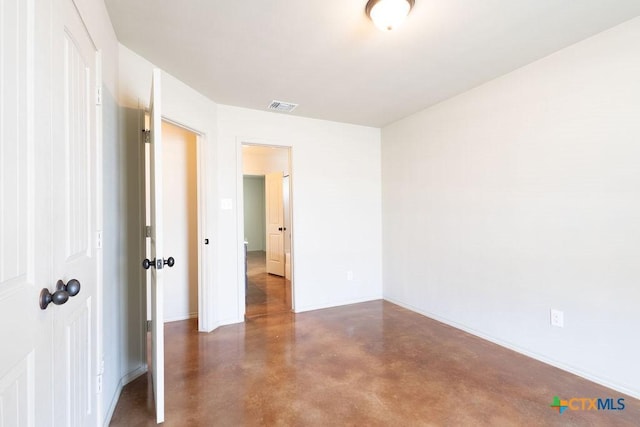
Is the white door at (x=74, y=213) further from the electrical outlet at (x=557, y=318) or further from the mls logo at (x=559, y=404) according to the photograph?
the electrical outlet at (x=557, y=318)

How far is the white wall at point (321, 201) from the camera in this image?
10.9 feet

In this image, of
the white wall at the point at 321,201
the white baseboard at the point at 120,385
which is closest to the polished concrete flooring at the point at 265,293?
the white wall at the point at 321,201

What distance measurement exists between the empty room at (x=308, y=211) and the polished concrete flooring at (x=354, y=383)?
2 cm

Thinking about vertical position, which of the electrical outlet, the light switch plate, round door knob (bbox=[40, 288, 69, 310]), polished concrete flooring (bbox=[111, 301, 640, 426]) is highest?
the light switch plate

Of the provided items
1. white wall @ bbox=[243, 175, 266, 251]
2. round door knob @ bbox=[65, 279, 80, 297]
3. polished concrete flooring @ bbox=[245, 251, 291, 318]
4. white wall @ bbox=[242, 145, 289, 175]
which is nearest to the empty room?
round door knob @ bbox=[65, 279, 80, 297]

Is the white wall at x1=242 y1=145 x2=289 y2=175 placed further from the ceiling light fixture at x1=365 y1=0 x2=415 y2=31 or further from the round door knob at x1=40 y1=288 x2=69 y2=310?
the round door knob at x1=40 y1=288 x2=69 y2=310

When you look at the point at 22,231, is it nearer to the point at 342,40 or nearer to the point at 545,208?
the point at 342,40

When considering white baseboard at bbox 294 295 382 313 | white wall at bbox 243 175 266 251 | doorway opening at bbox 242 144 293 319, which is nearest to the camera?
white baseboard at bbox 294 295 382 313

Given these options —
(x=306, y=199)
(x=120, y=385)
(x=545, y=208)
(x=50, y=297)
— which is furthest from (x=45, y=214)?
(x=545, y=208)

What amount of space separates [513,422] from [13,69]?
2753 mm

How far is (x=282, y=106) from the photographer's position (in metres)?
3.33

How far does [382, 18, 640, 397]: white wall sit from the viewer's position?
6.46 ft

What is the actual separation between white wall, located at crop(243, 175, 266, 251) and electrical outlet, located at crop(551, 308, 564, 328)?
7900 mm

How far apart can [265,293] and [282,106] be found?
2.82m
